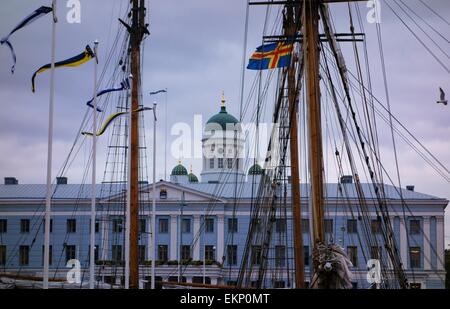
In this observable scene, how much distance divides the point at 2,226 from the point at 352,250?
1335 inches

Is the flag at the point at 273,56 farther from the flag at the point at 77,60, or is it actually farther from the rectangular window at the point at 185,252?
the rectangular window at the point at 185,252

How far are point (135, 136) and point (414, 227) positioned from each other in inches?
1844

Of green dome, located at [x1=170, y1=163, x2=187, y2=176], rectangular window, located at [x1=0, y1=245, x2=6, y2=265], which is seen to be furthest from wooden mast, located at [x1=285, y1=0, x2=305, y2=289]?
green dome, located at [x1=170, y1=163, x2=187, y2=176]

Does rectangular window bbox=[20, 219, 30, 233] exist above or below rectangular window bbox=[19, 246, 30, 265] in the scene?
above

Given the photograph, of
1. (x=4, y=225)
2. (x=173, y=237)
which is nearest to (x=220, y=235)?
(x=173, y=237)

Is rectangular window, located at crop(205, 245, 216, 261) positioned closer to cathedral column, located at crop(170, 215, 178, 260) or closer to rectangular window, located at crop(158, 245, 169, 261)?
cathedral column, located at crop(170, 215, 178, 260)

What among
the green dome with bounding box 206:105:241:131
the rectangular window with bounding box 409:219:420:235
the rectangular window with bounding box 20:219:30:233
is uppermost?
the green dome with bounding box 206:105:241:131

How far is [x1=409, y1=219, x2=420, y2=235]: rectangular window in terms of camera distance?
80831mm

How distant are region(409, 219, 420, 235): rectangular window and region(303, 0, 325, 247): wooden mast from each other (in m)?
53.1

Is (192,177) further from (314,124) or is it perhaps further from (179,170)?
(314,124)

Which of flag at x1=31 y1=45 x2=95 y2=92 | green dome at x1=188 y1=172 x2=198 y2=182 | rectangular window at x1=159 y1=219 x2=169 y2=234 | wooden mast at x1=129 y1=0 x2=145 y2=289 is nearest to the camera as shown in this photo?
flag at x1=31 y1=45 x2=95 y2=92

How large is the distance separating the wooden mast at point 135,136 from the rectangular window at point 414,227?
44111mm
